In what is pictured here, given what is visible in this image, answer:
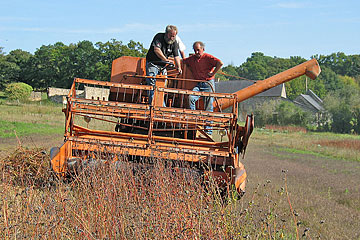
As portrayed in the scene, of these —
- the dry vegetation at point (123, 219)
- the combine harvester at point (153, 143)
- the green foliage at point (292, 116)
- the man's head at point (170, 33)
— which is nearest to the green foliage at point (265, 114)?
the green foliage at point (292, 116)

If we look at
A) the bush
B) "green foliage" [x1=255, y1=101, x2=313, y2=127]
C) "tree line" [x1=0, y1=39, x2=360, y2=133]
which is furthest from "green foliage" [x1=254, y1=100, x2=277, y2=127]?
the bush

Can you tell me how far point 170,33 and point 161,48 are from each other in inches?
14.8

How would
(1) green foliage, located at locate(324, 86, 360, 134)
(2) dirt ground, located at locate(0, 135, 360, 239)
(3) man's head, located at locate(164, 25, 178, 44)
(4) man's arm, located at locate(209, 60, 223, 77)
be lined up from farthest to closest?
(1) green foliage, located at locate(324, 86, 360, 134)
(4) man's arm, located at locate(209, 60, 223, 77)
(3) man's head, located at locate(164, 25, 178, 44)
(2) dirt ground, located at locate(0, 135, 360, 239)

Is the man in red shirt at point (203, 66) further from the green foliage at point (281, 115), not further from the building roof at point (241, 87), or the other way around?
the building roof at point (241, 87)

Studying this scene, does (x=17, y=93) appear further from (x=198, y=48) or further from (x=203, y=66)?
(x=203, y=66)

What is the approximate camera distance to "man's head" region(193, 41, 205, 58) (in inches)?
371

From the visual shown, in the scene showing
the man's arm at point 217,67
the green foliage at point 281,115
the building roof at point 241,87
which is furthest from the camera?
the building roof at point 241,87

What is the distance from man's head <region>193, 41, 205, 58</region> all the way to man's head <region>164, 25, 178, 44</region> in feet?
2.43

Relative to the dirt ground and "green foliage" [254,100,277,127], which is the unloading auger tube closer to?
the dirt ground

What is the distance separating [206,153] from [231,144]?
0.47m

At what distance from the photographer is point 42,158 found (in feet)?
29.1

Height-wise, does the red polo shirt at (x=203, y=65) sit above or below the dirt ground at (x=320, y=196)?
above

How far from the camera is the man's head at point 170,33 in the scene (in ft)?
28.6

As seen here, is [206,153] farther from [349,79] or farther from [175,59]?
[349,79]
